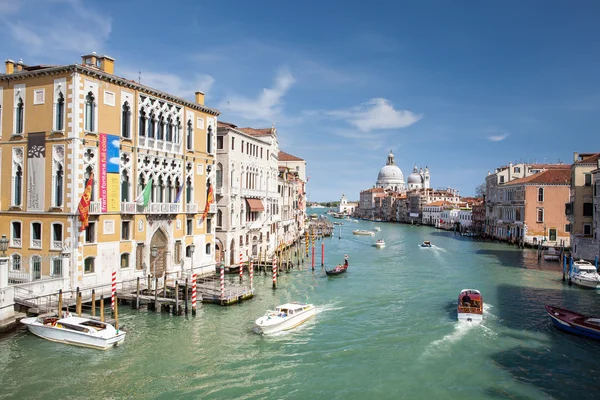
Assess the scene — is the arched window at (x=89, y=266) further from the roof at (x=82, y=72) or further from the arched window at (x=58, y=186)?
the roof at (x=82, y=72)

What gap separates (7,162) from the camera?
68.5ft

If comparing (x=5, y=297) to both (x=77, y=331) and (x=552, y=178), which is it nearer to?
(x=77, y=331)

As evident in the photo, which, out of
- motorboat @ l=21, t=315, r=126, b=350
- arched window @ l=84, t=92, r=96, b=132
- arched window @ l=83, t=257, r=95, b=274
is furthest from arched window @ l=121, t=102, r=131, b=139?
motorboat @ l=21, t=315, r=126, b=350

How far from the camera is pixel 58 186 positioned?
65.0 feet

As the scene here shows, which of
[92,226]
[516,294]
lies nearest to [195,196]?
[92,226]

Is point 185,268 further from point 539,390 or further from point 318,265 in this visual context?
point 539,390

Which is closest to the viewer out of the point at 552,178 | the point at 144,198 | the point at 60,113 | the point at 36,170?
the point at 60,113

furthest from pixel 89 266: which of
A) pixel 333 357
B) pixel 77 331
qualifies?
pixel 333 357

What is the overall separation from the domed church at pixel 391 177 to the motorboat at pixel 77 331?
167955mm

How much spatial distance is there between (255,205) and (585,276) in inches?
814

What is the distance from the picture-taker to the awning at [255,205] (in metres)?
32.9

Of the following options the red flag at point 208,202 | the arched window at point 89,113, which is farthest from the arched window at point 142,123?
the red flag at point 208,202

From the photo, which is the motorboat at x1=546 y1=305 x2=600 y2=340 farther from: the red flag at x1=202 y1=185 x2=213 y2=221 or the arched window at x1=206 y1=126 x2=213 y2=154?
the arched window at x1=206 y1=126 x2=213 y2=154

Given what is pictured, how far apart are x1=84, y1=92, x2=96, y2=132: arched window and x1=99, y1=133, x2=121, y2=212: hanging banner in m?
0.53
